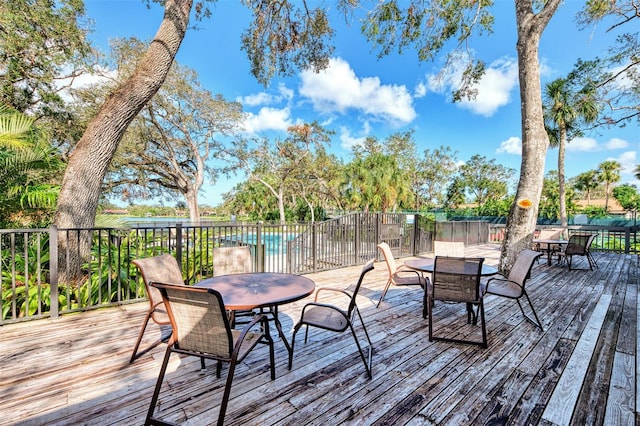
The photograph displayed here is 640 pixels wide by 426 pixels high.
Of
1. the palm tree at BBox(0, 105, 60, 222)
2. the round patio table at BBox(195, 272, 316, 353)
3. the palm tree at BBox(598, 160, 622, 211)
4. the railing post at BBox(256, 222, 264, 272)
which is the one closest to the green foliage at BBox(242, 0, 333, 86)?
the railing post at BBox(256, 222, 264, 272)

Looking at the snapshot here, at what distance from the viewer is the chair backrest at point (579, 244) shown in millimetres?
6551

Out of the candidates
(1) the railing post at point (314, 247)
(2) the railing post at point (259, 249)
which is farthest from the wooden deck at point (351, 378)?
(1) the railing post at point (314, 247)

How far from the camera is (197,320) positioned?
5.16 feet

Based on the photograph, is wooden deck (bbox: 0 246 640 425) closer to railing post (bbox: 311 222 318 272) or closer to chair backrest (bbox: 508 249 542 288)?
chair backrest (bbox: 508 249 542 288)

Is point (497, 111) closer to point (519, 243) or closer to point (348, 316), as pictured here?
point (519, 243)

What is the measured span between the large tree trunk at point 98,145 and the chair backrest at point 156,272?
1.95 m

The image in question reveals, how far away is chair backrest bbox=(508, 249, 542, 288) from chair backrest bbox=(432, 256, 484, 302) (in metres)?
0.67

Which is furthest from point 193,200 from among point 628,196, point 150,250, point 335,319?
point 628,196

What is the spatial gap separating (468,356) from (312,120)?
731 inches

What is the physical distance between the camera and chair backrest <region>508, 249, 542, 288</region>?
3020mm

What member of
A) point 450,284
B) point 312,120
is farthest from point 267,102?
point 450,284

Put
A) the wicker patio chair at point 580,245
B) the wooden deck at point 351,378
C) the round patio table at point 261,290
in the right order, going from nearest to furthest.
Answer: the wooden deck at point 351,378, the round patio table at point 261,290, the wicker patio chair at point 580,245

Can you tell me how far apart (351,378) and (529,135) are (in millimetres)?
6002

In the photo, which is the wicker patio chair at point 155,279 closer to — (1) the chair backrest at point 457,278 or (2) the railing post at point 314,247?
(1) the chair backrest at point 457,278
